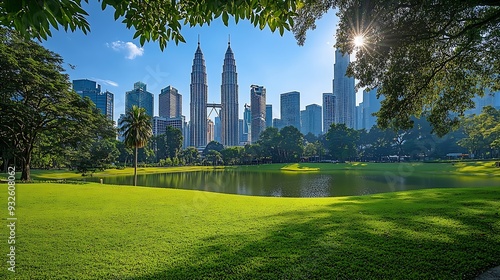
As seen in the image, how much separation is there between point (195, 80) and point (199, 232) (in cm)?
18179

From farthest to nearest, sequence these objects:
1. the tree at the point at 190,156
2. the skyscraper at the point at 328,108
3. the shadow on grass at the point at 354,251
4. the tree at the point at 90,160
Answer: the skyscraper at the point at 328,108 → the tree at the point at 190,156 → the tree at the point at 90,160 → the shadow on grass at the point at 354,251

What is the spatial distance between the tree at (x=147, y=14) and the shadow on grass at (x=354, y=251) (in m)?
3.20

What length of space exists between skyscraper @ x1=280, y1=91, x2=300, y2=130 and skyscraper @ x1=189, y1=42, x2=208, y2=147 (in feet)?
197

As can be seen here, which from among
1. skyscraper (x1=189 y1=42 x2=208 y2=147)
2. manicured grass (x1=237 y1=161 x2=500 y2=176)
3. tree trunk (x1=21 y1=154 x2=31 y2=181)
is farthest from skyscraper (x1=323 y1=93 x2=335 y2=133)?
tree trunk (x1=21 y1=154 x2=31 y2=181)

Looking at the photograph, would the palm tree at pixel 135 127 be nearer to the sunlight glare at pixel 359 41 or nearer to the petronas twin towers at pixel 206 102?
the sunlight glare at pixel 359 41

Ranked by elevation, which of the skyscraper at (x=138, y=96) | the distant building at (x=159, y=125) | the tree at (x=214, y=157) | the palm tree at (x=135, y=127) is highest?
the skyscraper at (x=138, y=96)

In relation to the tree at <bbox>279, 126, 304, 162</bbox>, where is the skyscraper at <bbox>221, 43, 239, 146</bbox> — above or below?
above

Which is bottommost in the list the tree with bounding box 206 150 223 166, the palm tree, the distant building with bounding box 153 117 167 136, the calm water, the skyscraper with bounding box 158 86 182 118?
the calm water

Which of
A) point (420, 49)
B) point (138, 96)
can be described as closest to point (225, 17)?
point (420, 49)

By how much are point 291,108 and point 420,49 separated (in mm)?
188839

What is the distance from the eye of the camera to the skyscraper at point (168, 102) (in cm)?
13975

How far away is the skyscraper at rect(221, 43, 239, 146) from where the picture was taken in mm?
188375

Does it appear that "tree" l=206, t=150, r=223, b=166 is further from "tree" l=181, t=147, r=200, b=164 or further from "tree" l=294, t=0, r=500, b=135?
"tree" l=294, t=0, r=500, b=135

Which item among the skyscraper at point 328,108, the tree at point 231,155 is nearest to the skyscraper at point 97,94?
the tree at point 231,155
